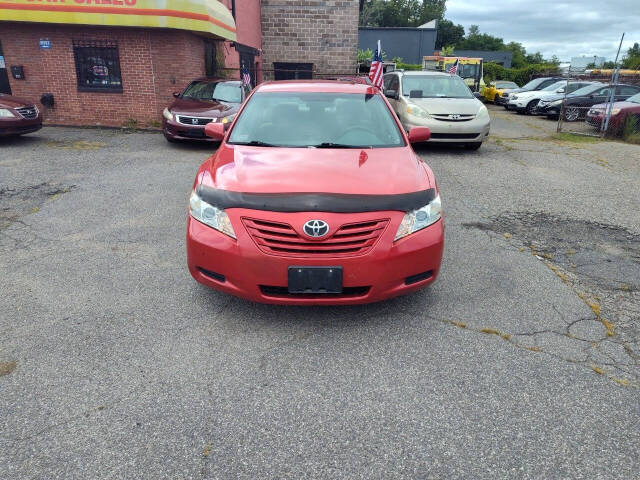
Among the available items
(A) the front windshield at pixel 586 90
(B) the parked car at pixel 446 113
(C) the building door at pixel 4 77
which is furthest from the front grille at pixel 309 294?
(A) the front windshield at pixel 586 90

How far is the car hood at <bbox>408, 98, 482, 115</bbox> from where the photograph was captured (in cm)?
967

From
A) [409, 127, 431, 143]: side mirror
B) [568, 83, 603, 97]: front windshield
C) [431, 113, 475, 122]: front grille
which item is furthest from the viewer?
[568, 83, 603, 97]: front windshield

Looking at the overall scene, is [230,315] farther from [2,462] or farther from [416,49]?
[416,49]

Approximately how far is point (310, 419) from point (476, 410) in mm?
899

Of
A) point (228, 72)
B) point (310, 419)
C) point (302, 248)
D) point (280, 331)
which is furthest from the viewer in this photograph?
point (228, 72)

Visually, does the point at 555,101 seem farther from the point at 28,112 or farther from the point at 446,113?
the point at 28,112

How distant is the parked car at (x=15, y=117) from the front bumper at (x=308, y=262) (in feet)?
28.5

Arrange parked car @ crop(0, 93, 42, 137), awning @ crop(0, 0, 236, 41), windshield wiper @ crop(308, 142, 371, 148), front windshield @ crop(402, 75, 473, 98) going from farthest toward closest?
awning @ crop(0, 0, 236, 41) < front windshield @ crop(402, 75, 473, 98) < parked car @ crop(0, 93, 42, 137) < windshield wiper @ crop(308, 142, 371, 148)

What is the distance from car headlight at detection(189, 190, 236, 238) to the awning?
10.6m

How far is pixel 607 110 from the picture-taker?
43.2 ft

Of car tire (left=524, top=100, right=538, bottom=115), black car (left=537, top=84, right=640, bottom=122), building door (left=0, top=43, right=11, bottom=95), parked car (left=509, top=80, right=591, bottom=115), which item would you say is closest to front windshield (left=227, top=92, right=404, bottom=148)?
building door (left=0, top=43, right=11, bottom=95)

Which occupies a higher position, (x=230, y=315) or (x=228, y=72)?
(x=228, y=72)

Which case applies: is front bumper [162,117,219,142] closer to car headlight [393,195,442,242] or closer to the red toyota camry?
the red toyota camry

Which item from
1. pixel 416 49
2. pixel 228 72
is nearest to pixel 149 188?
pixel 228 72
